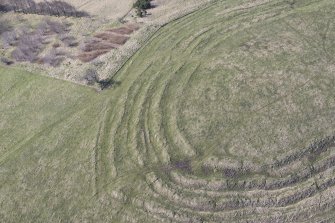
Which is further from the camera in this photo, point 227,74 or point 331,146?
point 227,74

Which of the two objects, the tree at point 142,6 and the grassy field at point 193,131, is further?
the tree at point 142,6

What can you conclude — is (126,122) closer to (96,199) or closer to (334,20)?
(96,199)

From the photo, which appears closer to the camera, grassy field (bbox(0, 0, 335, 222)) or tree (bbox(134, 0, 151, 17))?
grassy field (bbox(0, 0, 335, 222))

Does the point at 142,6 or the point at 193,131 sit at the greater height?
the point at 142,6

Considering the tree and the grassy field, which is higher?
the tree

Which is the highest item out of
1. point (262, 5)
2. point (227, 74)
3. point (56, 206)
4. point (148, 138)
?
point (262, 5)

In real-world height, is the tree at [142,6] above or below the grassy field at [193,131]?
above

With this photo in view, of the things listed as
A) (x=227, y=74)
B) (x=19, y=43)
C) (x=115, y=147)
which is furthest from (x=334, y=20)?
(x=19, y=43)

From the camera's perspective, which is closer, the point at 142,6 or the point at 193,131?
the point at 193,131
